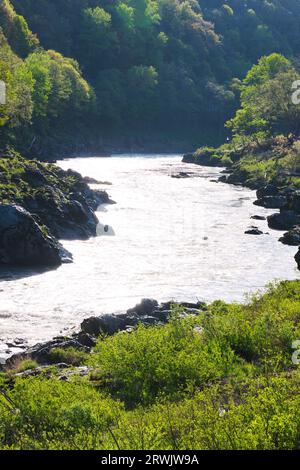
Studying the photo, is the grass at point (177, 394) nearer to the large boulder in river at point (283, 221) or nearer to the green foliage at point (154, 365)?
the green foliage at point (154, 365)

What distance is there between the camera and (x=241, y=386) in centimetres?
2008

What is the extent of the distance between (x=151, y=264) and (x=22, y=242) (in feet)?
30.9

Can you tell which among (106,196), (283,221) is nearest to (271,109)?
(106,196)

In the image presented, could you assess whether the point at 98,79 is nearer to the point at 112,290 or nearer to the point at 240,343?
the point at 112,290

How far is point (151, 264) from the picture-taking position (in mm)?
48344

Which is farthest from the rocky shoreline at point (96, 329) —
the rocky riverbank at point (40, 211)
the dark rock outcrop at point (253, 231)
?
the dark rock outcrop at point (253, 231)

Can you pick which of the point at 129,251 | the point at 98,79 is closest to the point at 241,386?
the point at 129,251

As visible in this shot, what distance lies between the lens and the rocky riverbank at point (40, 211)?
46312mm

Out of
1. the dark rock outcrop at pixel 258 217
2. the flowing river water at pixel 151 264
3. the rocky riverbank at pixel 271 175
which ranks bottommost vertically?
the flowing river water at pixel 151 264

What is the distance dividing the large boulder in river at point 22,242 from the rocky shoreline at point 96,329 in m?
12.9

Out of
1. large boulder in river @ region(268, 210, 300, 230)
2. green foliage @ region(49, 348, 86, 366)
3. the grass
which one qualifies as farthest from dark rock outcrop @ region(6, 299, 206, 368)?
large boulder in river @ region(268, 210, 300, 230)

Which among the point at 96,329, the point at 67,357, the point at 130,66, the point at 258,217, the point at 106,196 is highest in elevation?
the point at 130,66

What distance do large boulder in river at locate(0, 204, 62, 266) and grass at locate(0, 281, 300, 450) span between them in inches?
793

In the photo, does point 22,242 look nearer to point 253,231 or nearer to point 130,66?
point 253,231
